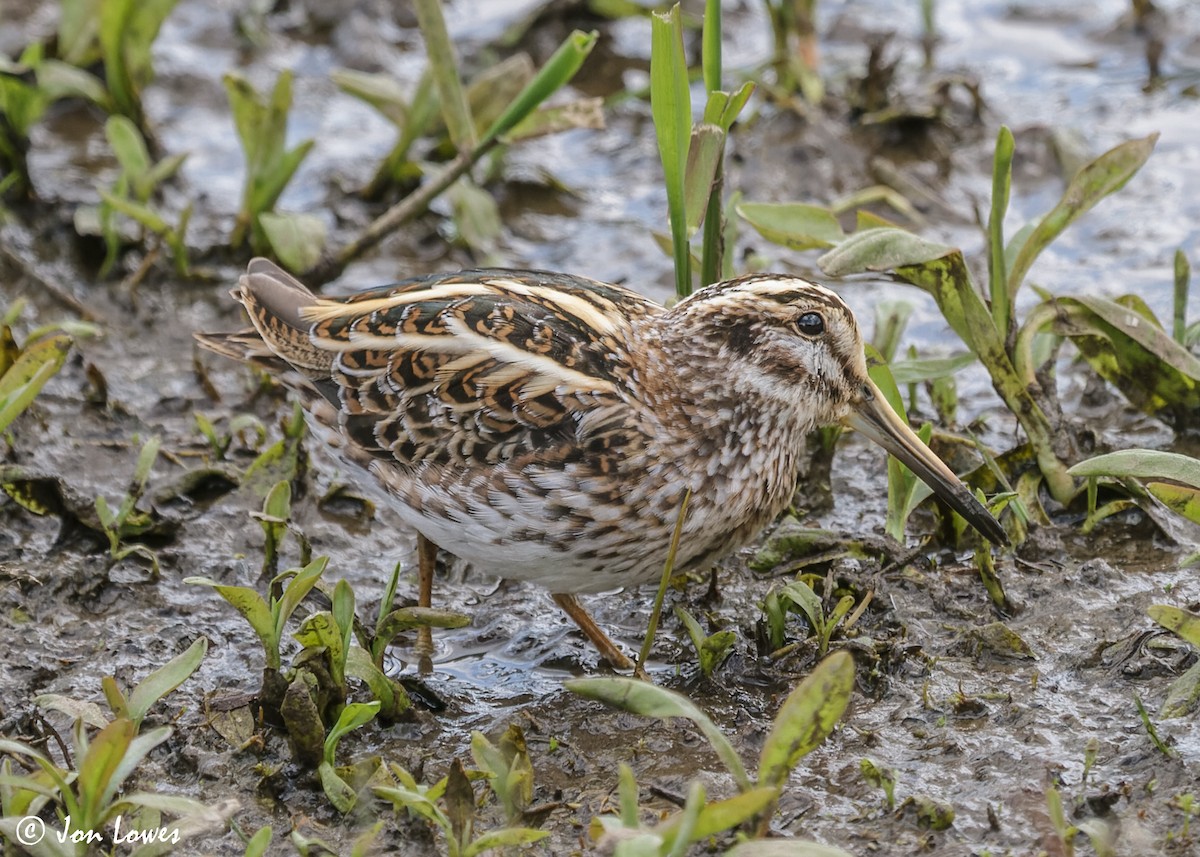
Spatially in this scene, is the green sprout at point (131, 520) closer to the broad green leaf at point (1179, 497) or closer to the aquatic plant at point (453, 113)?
the aquatic plant at point (453, 113)

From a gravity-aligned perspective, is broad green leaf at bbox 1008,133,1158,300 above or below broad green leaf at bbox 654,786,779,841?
above

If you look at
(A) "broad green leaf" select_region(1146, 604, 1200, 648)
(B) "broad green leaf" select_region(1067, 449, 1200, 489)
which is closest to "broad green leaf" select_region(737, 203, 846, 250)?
(B) "broad green leaf" select_region(1067, 449, 1200, 489)

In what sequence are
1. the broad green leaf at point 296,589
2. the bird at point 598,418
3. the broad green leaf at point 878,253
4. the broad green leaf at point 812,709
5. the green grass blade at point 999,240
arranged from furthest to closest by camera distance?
the green grass blade at point 999,240
the broad green leaf at point 878,253
the bird at point 598,418
the broad green leaf at point 296,589
the broad green leaf at point 812,709

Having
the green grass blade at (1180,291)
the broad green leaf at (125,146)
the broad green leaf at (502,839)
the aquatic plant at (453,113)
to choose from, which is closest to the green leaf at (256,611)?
Answer: the broad green leaf at (502,839)

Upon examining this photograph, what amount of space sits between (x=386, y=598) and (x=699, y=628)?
2.85 ft

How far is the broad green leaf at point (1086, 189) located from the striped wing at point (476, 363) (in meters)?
1.21

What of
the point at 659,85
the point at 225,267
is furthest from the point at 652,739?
the point at 225,267

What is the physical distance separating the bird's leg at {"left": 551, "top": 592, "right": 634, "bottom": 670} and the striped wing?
504 mm

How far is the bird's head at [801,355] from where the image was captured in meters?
4.26

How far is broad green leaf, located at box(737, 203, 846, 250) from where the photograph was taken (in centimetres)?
493

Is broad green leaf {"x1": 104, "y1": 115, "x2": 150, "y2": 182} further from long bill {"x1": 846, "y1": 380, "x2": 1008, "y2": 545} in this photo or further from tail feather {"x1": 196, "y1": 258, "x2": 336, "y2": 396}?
long bill {"x1": 846, "y1": 380, "x2": 1008, "y2": 545}

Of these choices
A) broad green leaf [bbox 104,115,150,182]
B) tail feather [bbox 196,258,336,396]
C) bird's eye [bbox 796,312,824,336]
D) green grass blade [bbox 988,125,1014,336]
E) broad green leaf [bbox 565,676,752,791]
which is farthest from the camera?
broad green leaf [bbox 104,115,150,182]

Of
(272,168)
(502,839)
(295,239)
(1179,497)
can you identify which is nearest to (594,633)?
(502,839)

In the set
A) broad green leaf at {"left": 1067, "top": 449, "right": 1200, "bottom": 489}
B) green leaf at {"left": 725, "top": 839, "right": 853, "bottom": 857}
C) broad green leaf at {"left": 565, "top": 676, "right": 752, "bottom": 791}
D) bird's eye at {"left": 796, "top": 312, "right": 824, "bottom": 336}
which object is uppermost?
bird's eye at {"left": 796, "top": 312, "right": 824, "bottom": 336}
